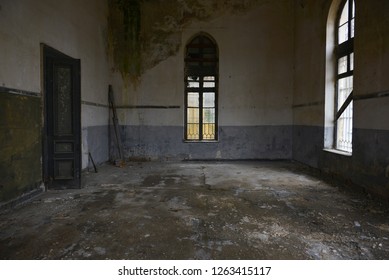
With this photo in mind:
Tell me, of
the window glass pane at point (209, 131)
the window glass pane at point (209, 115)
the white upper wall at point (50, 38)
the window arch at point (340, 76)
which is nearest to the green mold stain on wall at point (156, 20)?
the white upper wall at point (50, 38)

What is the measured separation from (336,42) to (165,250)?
525 centimetres

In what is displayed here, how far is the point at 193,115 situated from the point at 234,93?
127 centimetres

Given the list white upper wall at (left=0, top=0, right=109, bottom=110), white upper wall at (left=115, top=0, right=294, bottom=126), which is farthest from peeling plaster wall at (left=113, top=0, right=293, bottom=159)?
white upper wall at (left=0, top=0, right=109, bottom=110)

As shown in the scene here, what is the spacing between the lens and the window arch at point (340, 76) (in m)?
5.21

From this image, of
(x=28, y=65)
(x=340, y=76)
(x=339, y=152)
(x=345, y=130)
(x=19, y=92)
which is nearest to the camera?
(x=19, y=92)

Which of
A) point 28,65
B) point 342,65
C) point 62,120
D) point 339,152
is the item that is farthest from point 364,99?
point 28,65

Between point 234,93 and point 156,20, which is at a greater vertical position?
point 156,20

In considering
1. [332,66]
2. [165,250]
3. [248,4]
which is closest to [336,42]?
[332,66]

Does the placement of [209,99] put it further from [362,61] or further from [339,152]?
[362,61]

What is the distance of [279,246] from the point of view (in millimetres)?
2604

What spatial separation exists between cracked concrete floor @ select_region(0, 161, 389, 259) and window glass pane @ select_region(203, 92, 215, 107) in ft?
10.3

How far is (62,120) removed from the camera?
468 cm

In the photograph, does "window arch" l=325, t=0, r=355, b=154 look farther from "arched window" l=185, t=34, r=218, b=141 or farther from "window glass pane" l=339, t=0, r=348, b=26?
"arched window" l=185, t=34, r=218, b=141

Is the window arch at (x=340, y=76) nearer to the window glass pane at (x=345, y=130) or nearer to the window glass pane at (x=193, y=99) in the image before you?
the window glass pane at (x=345, y=130)
